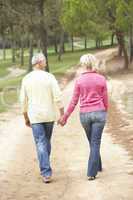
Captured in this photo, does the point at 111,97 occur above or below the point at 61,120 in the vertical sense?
below

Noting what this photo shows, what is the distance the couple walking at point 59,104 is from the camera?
1000 centimetres

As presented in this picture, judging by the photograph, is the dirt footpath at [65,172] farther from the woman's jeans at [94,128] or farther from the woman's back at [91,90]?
the woman's back at [91,90]

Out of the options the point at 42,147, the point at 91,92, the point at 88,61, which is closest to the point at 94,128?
the point at 91,92

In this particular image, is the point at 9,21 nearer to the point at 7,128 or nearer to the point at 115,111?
the point at 115,111

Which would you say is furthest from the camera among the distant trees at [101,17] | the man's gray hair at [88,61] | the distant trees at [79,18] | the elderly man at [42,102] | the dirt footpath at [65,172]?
the distant trees at [101,17]

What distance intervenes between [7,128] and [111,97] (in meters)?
10.6

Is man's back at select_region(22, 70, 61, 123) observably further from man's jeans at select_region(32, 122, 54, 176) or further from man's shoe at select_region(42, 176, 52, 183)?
man's shoe at select_region(42, 176, 52, 183)

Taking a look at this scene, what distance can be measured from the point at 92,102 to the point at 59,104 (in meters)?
0.51

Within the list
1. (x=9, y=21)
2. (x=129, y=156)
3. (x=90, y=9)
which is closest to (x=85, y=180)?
(x=129, y=156)

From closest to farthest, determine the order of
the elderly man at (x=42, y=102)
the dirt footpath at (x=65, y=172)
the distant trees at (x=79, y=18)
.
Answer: the dirt footpath at (x=65, y=172), the elderly man at (x=42, y=102), the distant trees at (x=79, y=18)

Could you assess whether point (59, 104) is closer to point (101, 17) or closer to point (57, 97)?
point (57, 97)

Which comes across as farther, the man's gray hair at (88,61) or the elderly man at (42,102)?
the elderly man at (42,102)

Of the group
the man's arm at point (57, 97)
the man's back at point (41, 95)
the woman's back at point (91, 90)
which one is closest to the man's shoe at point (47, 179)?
the man's back at point (41, 95)

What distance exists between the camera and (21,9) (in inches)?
1608
